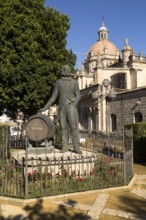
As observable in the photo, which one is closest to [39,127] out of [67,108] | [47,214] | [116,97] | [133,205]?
[67,108]

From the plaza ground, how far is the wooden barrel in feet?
9.21

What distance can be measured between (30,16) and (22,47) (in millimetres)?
2290

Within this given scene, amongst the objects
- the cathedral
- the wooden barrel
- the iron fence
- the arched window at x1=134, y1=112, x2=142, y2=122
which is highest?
the cathedral

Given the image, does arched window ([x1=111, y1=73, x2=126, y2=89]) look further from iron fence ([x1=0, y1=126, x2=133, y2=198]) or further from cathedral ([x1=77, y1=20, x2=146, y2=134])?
iron fence ([x1=0, y1=126, x2=133, y2=198])

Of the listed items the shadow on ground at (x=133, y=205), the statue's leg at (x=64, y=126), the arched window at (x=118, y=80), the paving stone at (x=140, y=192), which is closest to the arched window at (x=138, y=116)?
the arched window at (x=118, y=80)

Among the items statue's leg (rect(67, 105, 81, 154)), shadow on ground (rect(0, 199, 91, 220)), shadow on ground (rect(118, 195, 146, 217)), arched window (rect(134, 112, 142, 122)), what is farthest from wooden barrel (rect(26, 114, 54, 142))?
arched window (rect(134, 112, 142, 122))

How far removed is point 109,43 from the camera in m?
76.3

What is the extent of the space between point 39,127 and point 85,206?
3692mm

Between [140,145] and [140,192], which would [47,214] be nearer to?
[140,192]

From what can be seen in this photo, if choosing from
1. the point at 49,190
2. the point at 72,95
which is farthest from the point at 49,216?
the point at 72,95

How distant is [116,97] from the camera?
2731 centimetres

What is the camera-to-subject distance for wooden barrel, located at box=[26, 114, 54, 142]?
905cm

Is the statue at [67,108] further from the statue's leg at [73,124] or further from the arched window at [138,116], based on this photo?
the arched window at [138,116]

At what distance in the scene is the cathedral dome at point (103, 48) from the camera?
70.4 meters
